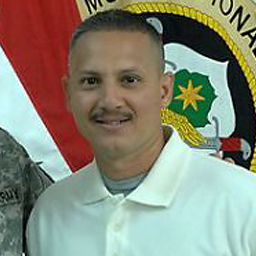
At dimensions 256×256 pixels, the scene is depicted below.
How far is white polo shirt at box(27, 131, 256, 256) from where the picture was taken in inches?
39.5

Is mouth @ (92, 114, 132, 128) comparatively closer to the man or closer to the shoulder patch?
the man

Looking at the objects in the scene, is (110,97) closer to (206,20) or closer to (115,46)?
(115,46)

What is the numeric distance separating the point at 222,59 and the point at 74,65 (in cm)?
76

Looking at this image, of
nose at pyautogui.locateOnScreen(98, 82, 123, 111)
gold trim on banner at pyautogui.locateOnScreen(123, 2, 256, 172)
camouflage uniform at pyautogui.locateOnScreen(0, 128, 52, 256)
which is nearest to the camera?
nose at pyautogui.locateOnScreen(98, 82, 123, 111)

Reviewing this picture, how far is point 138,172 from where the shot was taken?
42.9 inches

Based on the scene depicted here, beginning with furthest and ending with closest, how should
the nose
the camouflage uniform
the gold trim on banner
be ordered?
1. the gold trim on banner
2. the camouflage uniform
3. the nose

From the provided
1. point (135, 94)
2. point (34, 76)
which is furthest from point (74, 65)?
point (34, 76)

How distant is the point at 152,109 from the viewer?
1.03 meters

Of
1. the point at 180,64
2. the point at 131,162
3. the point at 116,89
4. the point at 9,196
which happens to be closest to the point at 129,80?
the point at 116,89

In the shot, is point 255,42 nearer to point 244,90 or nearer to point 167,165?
point 244,90

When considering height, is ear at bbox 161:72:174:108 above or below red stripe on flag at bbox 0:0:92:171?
below

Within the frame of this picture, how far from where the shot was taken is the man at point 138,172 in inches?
39.5

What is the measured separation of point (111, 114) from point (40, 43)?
81 centimetres

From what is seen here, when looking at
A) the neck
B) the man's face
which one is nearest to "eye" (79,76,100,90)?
the man's face
